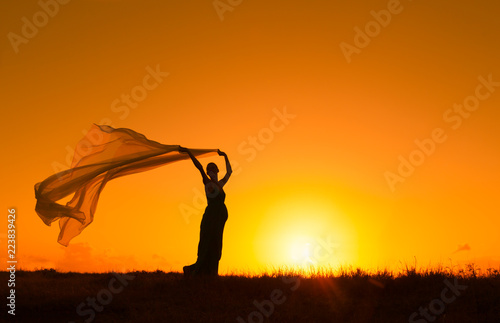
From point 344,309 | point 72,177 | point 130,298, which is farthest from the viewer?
point 72,177

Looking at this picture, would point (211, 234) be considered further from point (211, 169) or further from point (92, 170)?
point (92, 170)

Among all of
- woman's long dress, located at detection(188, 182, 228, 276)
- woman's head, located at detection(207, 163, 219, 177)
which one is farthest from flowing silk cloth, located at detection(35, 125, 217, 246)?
woman's long dress, located at detection(188, 182, 228, 276)

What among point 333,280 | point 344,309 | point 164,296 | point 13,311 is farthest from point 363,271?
point 13,311

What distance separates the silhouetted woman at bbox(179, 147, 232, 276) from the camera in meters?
14.8

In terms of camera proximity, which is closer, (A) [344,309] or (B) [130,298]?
(A) [344,309]

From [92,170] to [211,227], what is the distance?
3.82m

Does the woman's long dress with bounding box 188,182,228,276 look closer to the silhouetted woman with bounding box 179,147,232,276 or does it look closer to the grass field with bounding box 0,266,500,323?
the silhouetted woman with bounding box 179,147,232,276

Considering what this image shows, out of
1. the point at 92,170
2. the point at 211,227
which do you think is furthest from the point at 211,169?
the point at 92,170

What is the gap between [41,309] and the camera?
12.3 metres

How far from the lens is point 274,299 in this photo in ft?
41.5

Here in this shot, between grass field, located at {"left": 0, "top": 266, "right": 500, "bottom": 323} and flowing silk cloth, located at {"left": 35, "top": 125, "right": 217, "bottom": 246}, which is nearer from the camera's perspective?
grass field, located at {"left": 0, "top": 266, "right": 500, "bottom": 323}

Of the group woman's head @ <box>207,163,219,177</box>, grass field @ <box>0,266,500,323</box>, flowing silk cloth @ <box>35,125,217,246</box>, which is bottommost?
grass field @ <box>0,266,500,323</box>

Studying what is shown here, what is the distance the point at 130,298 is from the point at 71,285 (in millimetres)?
2274

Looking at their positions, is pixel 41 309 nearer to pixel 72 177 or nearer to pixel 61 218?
pixel 61 218
